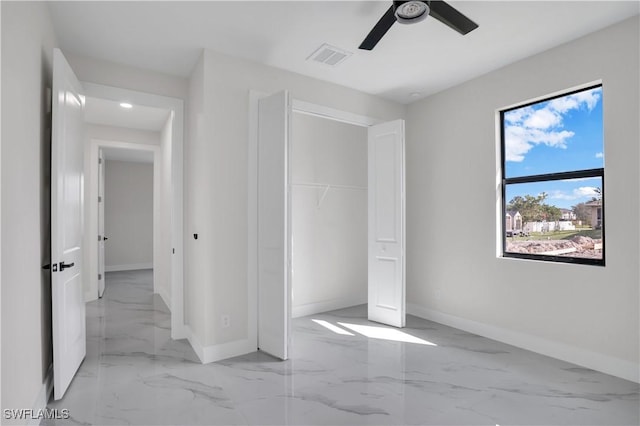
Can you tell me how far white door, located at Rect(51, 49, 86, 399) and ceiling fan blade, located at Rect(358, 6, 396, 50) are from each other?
7.01ft

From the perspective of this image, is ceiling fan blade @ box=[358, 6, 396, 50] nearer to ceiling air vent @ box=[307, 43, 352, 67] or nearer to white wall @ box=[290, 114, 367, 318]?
ceiling air vent @ box=[307, 43, 352, 67]

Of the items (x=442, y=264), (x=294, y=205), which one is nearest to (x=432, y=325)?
(x=442, y=264)

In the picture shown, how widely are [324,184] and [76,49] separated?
2982 mm

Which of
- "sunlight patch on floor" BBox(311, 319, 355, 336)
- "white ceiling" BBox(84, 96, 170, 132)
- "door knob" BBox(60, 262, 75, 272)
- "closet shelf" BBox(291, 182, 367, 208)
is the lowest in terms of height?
"sunlight patch on floor" BBox(311, 319, 355, 336)

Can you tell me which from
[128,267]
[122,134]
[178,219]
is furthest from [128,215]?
[178,219]

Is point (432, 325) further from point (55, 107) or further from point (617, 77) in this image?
point (55, 107)

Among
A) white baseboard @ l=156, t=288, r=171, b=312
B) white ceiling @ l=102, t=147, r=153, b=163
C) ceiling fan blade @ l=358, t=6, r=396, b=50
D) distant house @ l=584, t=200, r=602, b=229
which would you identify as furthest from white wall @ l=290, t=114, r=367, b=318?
white ceiling @ l=102, t=147, r=153, b=163

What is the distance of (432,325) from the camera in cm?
408

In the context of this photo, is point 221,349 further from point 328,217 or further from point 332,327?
point 328,217

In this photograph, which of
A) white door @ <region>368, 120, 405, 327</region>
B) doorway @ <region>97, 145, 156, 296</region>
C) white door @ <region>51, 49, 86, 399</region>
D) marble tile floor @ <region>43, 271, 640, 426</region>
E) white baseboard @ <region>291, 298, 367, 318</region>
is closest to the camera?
marble tile floor @ <region>43, 271, 640, 426</region>

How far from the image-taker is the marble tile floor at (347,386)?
219 centimetres

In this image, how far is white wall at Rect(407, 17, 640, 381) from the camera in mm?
2688

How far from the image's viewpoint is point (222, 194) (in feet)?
10.4

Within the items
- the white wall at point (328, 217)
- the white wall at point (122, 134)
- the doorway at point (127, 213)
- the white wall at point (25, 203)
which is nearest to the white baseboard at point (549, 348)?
the white wall at point (328, 217)
